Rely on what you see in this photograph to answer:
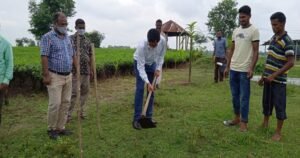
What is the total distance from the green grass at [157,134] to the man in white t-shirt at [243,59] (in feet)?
1.62

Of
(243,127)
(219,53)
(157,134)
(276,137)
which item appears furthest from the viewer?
(219,53)

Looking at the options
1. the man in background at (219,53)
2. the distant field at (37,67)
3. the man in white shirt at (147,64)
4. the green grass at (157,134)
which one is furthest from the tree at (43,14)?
the man in white shirt at (147,64)

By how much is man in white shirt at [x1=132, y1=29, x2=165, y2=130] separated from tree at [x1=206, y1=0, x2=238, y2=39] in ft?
160

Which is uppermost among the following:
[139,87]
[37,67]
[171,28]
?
[171,28]

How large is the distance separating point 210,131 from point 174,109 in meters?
1.74

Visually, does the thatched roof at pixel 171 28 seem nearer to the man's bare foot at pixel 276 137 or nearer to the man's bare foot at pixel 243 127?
the man's bare foot at pixel 243 127

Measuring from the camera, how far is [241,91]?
5.23 meters

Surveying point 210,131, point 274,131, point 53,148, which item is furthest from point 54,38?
point 274,131

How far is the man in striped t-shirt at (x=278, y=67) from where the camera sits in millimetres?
4727

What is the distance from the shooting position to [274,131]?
5.38 m

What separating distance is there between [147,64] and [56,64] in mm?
1316

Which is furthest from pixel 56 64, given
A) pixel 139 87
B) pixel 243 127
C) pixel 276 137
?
pixel 276 137

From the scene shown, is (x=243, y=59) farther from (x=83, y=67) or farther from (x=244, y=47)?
(x=83, y=67)

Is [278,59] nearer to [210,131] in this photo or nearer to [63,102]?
[210,131]
